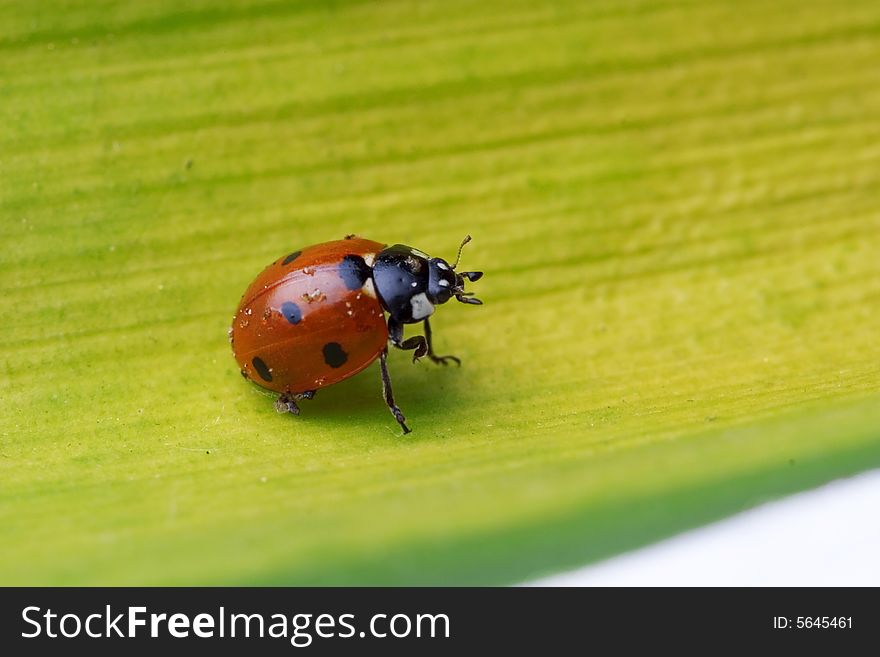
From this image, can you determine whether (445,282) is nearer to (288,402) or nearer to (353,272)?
(353,272)

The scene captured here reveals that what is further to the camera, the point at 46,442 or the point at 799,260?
the point at 799,260

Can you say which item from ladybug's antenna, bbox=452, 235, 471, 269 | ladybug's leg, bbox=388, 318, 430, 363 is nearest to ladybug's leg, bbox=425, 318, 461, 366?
ladybug's leg, bbox=388, 318, 430, 363

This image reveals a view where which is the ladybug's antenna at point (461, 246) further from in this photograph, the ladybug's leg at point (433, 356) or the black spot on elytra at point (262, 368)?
the black spot on elytra at point (262, 368)

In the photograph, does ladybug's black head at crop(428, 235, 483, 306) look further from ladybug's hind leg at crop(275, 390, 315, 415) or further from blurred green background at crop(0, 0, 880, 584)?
ladybug's hind leg at crop(275, 390, 315, 415)

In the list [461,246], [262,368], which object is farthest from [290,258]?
[461,246]

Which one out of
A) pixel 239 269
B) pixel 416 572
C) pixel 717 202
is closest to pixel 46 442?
pixel 239 269

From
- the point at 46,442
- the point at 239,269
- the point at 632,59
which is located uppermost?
the point at 632,59

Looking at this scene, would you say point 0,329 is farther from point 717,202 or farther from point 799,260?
point 799,260
